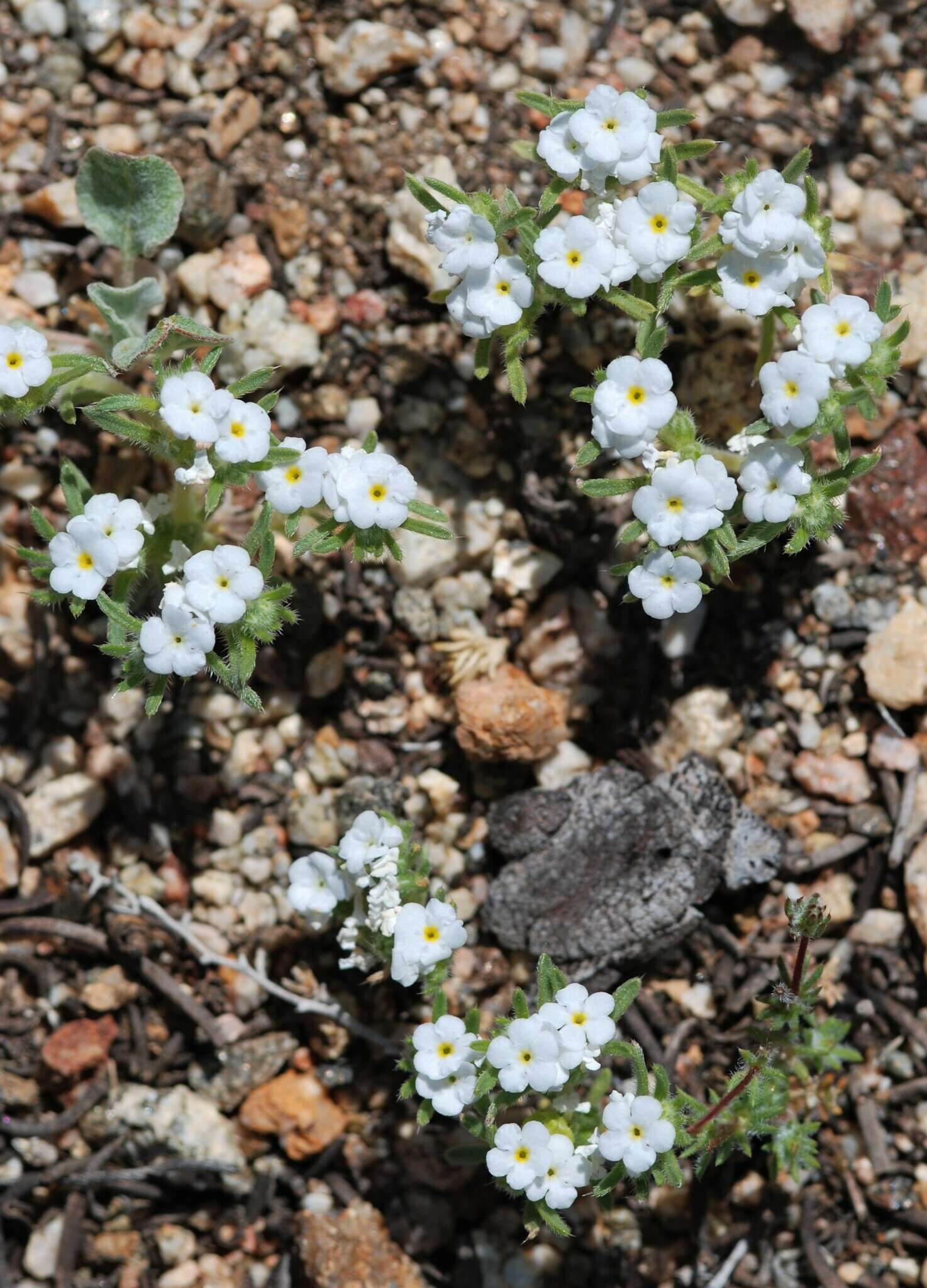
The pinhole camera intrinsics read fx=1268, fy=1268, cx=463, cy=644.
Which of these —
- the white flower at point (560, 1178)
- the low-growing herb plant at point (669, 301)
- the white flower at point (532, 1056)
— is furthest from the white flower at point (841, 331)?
the white flower at point (560, 1178)

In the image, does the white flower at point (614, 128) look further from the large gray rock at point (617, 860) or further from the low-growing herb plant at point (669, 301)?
the large gray rock at point (617, 860)

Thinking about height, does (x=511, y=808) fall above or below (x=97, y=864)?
above

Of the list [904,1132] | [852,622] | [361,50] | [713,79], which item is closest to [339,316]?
[361,50]

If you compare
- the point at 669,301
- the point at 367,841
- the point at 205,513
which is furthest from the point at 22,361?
the point at 669,301

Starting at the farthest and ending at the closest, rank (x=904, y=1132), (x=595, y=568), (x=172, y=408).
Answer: (x=595, y=568) < (x=904, y=1132) < (x=172, y=408)

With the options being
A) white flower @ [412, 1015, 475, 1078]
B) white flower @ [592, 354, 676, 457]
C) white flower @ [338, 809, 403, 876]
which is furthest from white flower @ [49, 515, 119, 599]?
white flower @ [412, 1015, 475, 1078]

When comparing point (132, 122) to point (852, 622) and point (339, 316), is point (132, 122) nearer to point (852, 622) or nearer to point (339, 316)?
point (339, 316)

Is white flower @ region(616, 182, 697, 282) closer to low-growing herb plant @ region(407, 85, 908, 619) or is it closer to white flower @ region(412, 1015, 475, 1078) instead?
low-growing herb plant @ region(407, 85, 908, 619)
